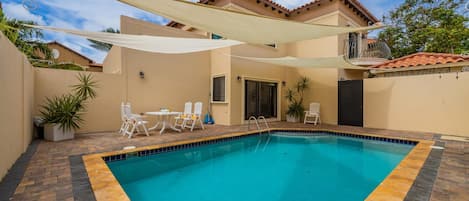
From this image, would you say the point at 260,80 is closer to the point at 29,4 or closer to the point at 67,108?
the point at 67,108

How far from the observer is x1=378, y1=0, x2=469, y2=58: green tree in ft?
43.2

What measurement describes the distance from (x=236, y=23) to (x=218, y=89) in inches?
269

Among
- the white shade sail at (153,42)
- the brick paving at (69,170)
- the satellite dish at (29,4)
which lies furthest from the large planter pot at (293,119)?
the satellite dish at (29,4)

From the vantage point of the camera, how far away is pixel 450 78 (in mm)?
7695

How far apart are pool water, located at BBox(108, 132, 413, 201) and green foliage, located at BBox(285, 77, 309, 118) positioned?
4172mm

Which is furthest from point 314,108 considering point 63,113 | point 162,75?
point 63,113

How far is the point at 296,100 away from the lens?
12.0m

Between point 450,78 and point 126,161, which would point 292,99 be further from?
point 126,161

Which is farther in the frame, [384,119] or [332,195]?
[384,119]

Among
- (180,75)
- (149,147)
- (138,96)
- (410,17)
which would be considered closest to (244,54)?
(180,75)

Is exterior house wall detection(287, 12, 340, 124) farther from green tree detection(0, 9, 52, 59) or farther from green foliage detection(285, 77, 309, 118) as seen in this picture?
green tree detection(0, 9, 52, 59)

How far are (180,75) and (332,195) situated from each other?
25.8 ft

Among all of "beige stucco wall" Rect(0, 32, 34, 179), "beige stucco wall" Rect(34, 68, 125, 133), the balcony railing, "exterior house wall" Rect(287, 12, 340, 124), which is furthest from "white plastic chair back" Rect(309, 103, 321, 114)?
"beige stucco wall" Rect(0, 32, 34, 179)

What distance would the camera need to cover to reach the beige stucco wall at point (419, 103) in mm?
7539
